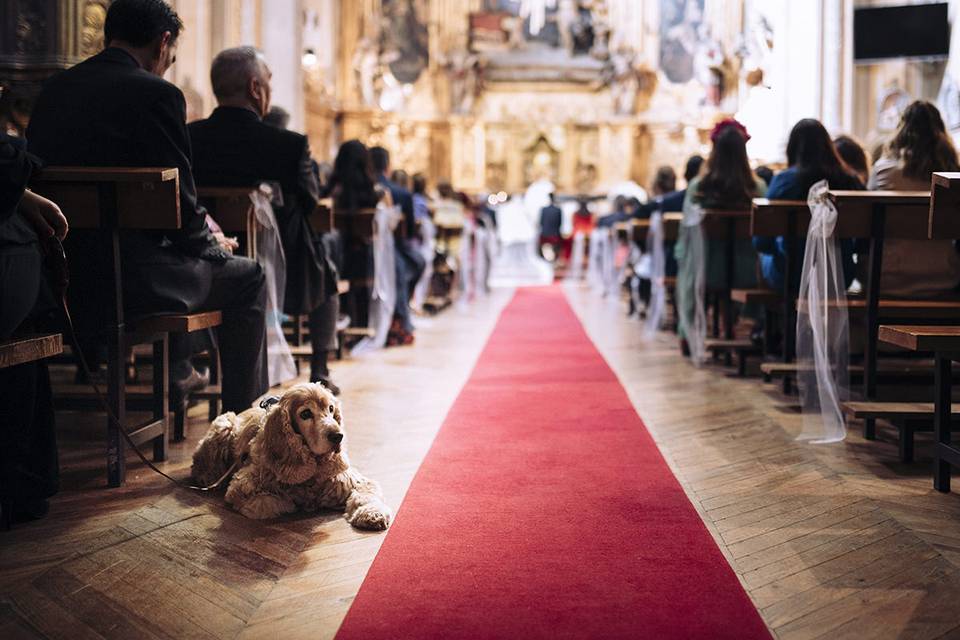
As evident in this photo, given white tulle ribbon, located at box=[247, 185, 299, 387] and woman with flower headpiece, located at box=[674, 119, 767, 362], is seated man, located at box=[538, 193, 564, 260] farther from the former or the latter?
white tulle ribbon, located at box=[247, 185, 299, 387]

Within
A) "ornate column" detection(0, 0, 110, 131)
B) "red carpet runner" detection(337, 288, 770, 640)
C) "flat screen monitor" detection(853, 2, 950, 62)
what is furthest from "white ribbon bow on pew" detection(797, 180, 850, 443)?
"flat screen monitor" detection(853, 2, 950, 62)

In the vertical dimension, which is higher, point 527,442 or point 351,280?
point 351,280

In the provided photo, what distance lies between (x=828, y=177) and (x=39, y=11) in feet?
15.7

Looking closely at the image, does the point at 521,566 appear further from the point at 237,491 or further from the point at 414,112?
the point at 414,112

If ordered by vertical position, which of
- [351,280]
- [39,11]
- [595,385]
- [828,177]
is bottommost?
[595,385]

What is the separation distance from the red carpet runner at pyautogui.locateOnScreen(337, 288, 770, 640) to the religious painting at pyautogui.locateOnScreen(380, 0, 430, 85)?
17.2 m

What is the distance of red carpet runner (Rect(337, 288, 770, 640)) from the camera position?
2.00 metres

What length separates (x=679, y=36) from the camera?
2045cm

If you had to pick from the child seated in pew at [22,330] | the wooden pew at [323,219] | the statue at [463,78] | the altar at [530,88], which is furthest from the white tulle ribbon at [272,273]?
the statue at [463,78]

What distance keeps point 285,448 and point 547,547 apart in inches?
28.0

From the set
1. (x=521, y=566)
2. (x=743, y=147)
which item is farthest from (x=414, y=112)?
(x=521, y=566)

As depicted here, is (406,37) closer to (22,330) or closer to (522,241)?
(522,241)

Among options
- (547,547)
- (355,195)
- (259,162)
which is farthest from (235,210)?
(355,195)

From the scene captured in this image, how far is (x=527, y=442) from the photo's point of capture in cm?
376
